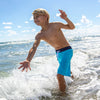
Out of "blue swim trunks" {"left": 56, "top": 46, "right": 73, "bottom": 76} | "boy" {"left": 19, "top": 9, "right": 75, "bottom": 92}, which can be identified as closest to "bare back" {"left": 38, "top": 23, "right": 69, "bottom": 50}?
"boy" {"left": 19, "top": 9, "right": 75, "bottom": 92}

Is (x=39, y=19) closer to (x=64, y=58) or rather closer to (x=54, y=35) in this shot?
(x=54, y=35)

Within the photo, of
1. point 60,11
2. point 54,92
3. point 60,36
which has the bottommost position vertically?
point 54,92

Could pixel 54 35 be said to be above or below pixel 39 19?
below

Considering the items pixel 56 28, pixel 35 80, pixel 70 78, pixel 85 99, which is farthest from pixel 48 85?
pixel 56 28

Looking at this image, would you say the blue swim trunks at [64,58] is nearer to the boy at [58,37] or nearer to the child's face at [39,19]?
the boy at [58,37]

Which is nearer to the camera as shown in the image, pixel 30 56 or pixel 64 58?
pixel 30 56

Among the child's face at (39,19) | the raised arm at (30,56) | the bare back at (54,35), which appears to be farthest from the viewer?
the bare back at (54,35)

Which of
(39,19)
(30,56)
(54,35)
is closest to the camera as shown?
(30,56)

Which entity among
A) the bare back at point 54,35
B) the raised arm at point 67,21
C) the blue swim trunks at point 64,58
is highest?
the raised arm at point 67,21

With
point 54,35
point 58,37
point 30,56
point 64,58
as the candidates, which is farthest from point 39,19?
point 64,58

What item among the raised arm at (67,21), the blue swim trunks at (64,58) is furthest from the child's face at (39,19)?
the blue swim trunks at (64,58)

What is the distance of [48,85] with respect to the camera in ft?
12.1

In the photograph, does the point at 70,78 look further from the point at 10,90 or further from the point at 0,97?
the point at 0,97

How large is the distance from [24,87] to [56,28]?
5.33ft
